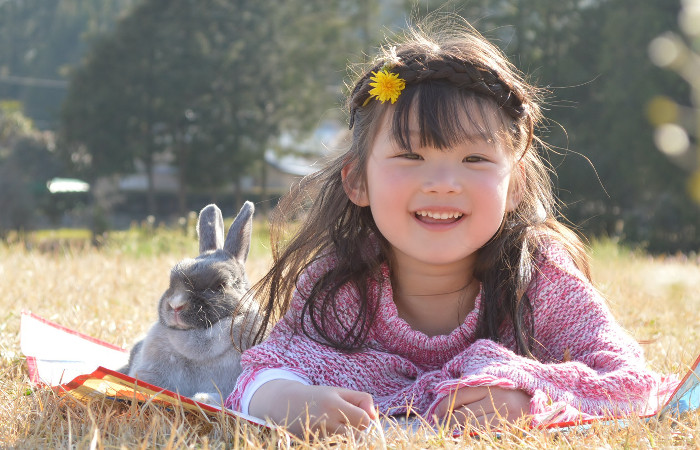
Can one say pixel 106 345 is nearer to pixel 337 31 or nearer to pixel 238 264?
pixel 238 264

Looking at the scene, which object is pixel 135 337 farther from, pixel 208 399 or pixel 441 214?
pixel 441 214

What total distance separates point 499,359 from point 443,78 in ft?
2.72

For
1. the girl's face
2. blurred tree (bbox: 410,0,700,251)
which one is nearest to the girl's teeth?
the girl's face

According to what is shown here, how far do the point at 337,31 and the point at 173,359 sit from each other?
27883 millimetres

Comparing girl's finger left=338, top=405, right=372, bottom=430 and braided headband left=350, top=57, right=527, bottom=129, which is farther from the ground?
braided headband left=350, top=57, right=527, bottom=129

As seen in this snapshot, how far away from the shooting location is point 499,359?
1892 mm

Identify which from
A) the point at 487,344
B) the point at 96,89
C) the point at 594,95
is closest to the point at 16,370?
the point at 487,344

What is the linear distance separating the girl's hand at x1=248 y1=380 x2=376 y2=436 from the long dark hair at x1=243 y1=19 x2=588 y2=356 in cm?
39

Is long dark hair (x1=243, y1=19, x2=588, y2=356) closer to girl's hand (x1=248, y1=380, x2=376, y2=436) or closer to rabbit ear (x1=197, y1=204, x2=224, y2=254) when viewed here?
rabbit ear (x1=197, y1=204, x2=224, y2=254)

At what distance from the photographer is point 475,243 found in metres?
2.16

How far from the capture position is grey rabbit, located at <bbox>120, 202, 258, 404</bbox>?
7.17 feet

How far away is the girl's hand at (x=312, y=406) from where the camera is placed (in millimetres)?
1702

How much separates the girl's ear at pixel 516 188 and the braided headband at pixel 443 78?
0.20 m

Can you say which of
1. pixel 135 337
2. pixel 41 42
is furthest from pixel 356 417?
pixel 41 42
